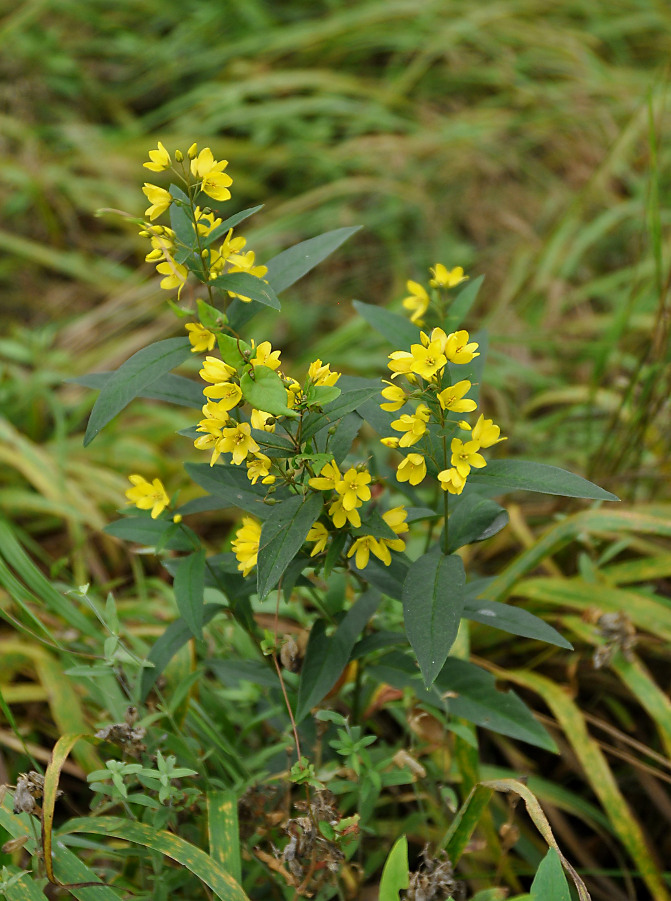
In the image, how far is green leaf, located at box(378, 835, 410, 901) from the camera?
0.84 meters

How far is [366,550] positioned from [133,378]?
0.30 meters

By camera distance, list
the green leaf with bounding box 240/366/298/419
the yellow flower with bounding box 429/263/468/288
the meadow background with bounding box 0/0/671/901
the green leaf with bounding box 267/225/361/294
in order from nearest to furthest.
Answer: the green leaf with bounding box 240/366/298/419, the green leaf with bounding box 267/225/361/294, the yellow flower with bounding box 429/263/468/288, the meadow background with bounding box 0/0/671/901

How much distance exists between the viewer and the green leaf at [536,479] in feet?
2.35

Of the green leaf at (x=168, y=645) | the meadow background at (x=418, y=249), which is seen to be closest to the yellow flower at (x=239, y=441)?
the green leaf at (x=168, y=645)

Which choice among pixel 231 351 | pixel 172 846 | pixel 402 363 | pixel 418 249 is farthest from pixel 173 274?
pixel 418 249

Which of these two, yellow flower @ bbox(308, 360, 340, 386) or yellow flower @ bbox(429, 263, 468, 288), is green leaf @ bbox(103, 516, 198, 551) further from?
yellow flower @ bbox(429, 263, 468, 288)

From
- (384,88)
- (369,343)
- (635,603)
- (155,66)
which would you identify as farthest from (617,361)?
(155,66)

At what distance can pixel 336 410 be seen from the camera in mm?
749

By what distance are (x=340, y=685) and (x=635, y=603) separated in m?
0.49

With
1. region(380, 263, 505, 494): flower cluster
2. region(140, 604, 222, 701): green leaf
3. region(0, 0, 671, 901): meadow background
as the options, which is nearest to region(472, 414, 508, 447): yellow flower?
region(380, 263, 505, 494): flower cluster

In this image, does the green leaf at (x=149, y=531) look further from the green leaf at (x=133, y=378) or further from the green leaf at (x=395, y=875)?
the green leaf at (x=395, y=875)

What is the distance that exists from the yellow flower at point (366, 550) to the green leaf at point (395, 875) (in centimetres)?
33

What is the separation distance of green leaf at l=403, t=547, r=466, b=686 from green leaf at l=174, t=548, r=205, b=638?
24 cm

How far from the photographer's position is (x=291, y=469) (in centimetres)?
75
